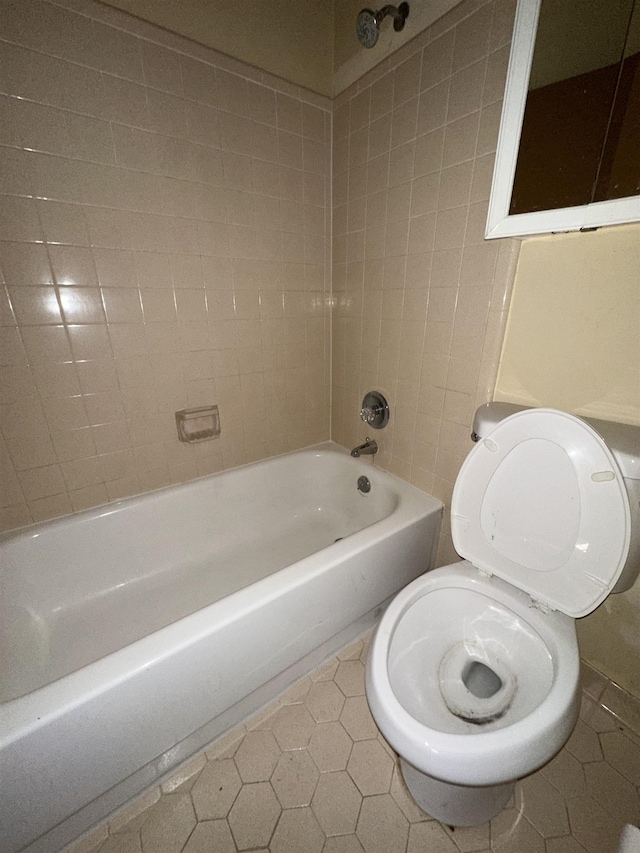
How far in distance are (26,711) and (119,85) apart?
156cm

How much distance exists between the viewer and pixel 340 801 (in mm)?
835

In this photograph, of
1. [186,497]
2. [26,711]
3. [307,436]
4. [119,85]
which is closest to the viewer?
[26,711]

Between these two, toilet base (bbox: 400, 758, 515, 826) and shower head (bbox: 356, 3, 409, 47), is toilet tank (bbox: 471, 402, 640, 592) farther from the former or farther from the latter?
shower head (bbox: 356, 3, 409, 47)

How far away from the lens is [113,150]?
996mm

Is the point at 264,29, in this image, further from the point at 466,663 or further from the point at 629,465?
the point at 466,663

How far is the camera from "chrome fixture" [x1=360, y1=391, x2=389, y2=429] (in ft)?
4.46

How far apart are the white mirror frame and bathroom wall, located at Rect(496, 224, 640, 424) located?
7 cm

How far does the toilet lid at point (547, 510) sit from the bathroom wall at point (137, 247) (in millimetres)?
975

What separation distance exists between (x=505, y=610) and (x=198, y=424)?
1198 millimetres

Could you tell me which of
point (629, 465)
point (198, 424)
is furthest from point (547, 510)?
point (198, 424)

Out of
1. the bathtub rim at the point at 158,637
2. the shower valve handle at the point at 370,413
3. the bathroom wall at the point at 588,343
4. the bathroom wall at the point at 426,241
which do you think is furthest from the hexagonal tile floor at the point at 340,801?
the shower valve handle at the point at 370,413

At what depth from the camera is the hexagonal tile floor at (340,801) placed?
77 cm

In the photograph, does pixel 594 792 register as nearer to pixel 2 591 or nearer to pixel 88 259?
pixel 2 591

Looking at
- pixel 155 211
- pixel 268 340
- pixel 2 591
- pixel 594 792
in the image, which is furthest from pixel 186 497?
pixel 594 792
